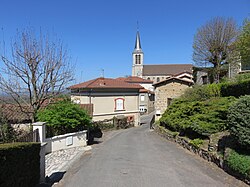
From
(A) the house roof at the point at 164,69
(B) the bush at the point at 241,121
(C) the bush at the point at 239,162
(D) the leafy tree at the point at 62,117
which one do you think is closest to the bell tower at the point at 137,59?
(A) the house roof at the point at 164,69

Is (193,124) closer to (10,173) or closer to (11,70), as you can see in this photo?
(10,173)

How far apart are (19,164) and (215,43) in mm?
24792

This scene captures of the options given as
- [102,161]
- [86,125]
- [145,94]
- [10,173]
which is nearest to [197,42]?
[86,125]

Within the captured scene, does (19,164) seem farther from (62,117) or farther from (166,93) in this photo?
(166,93)

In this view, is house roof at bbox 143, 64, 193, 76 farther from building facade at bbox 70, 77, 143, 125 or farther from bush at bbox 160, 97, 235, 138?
bush at bbox 160, 97, 235, 138

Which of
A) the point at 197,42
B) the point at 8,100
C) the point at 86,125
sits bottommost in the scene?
the point at 86,125

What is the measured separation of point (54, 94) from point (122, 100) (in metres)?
18.8

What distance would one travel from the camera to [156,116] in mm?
30438

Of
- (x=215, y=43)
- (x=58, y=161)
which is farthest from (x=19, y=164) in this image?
(x=215, y=43)

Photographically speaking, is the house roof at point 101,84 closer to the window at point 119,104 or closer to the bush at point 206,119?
the window at point 119,104

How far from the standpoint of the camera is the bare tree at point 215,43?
26234 millimetres

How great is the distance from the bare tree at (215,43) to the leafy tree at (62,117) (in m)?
17.0

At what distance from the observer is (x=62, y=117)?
1459 centimetres

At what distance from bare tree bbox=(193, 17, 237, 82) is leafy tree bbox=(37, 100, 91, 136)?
1696 cm
